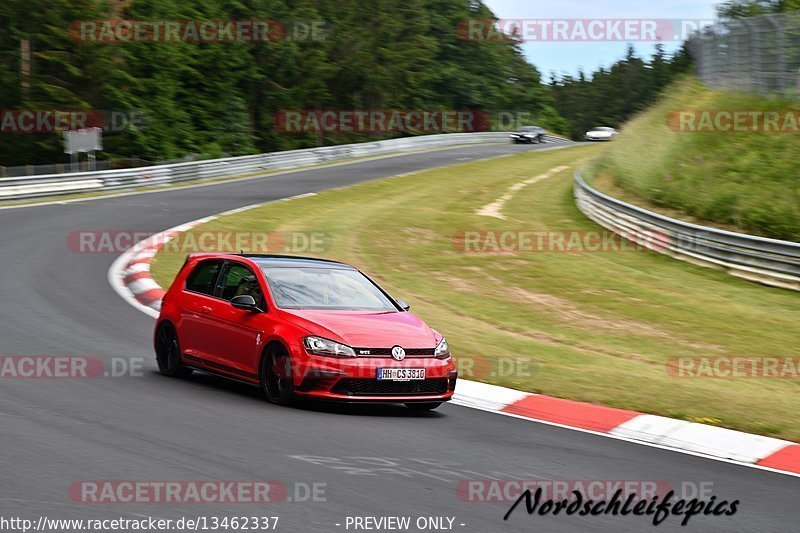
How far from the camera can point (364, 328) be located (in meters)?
9.45

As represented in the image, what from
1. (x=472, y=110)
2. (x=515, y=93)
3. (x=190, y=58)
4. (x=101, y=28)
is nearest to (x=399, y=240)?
(x=101, y=28)

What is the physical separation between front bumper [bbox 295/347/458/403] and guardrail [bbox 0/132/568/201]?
25.2 metres

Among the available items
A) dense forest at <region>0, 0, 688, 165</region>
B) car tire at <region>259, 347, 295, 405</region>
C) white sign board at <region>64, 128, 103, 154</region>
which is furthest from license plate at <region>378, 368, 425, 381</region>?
dense forest at <region>0, 0, 688, 165</region>

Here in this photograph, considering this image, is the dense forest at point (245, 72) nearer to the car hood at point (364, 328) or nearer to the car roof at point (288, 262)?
the car roof at point (288, 262)

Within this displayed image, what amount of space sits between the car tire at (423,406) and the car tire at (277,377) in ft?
3.90

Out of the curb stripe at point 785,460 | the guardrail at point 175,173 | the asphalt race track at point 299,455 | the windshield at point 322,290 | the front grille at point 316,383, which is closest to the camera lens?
the asphalt race track at point 299,455

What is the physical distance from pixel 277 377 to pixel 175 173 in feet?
103

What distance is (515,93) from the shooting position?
105 m

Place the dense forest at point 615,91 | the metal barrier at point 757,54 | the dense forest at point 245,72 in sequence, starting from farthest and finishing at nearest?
the dense forest at point 615,91 → the dense forest at point 245,72 → the metal barrier at point 757,54

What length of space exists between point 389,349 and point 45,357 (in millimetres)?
3881

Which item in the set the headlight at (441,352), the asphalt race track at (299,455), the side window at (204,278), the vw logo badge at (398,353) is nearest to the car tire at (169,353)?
the asphalt race track at (299,455)

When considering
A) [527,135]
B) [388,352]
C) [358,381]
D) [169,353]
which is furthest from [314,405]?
[527,135]

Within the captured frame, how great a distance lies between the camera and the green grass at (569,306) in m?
11.1

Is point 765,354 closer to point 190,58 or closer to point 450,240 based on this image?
point 450,240
